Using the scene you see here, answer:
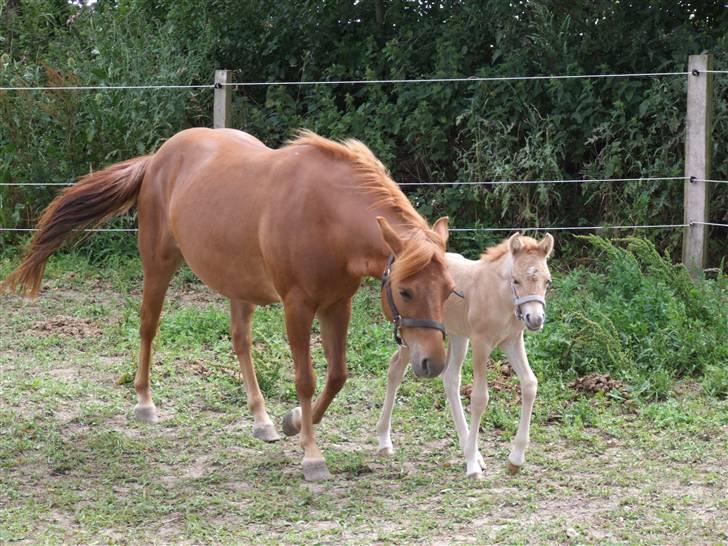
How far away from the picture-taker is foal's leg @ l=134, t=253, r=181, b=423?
251 inches

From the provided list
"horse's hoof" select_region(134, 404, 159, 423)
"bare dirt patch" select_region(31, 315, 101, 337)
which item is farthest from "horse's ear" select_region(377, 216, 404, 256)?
"bare dirt patch" select_region(31, 315, 101, 337)

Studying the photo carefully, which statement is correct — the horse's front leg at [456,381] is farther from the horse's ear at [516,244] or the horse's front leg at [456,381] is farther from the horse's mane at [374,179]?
the horse's mane at [374,179]

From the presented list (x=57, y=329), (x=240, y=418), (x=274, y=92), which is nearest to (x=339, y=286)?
(x=240, y=418)

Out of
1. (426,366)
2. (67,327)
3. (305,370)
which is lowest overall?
(67,327)

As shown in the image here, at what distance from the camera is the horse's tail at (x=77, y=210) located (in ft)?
21.7

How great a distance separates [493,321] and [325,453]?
1.21m

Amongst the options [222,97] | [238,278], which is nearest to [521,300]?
[238,278]

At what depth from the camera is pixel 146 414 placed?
632 cm

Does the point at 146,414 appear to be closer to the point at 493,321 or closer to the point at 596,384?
the point at 493,321

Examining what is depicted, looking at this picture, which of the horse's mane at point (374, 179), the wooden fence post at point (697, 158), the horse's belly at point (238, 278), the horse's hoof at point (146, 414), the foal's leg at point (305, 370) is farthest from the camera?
the wooden fence post at point (697, 158)

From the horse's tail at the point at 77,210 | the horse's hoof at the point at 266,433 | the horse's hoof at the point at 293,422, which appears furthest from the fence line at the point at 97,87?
the horse's hoof at the point at 293,422

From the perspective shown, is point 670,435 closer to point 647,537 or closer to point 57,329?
point 647,537

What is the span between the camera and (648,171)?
363 inches

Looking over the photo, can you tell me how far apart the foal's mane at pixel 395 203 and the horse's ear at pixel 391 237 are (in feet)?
0.11
